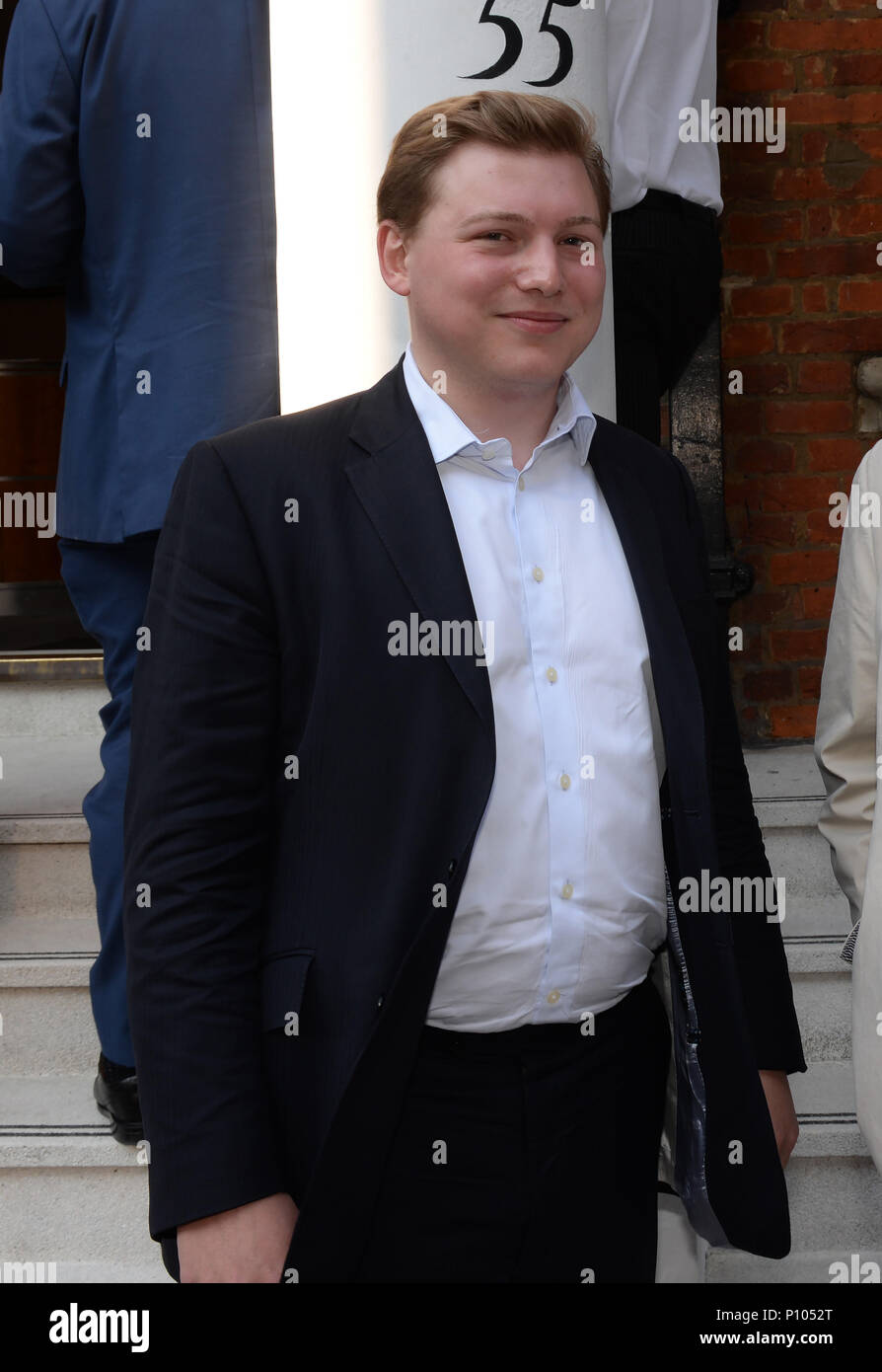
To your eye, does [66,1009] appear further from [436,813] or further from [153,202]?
[436,813]

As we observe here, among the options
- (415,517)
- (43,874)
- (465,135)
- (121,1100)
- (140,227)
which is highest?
(140,227)

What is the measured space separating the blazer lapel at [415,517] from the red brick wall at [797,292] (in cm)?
274

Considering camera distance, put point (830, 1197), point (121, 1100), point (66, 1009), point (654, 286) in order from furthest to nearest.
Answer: point (654, 286) → point (66, 1009) → point (830, 1197) → point (121, 1100)

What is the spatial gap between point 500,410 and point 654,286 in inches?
57.5

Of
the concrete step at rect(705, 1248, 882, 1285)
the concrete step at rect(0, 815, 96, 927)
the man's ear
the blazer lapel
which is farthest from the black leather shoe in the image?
the man's ear

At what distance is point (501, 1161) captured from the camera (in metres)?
1.23

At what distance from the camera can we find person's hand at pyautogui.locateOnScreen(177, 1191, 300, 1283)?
113 centimetres

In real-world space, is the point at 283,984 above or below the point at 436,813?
below

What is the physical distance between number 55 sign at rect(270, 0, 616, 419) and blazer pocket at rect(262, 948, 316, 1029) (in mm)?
982

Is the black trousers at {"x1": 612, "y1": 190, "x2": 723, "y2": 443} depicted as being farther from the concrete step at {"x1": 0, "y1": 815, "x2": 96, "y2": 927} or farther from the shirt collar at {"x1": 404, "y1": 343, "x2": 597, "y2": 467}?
the concrete step at {"x1": 0, "y1": 815, "x2": 96, "y2": 927}

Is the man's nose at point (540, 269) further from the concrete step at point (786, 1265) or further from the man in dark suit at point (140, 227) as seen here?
the concrete step at point (786, 1265)

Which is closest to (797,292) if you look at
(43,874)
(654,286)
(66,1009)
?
(654,286)

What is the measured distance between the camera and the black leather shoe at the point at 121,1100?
7.07 ft

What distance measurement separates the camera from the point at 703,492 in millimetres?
3674
